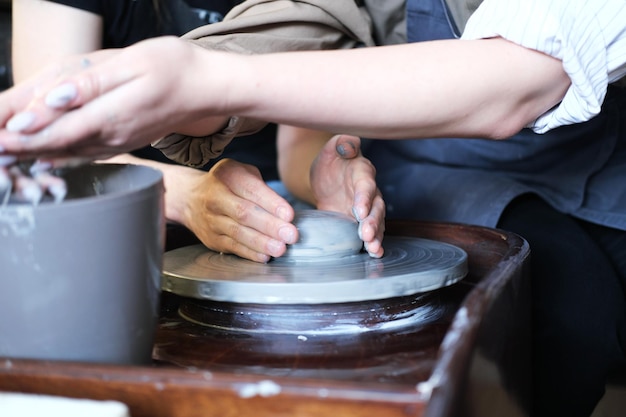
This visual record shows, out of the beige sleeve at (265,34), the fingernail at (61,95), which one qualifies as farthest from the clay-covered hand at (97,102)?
the beige sleeve at (265,34)

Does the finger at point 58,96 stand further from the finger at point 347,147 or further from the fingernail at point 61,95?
the finger at point 347,147

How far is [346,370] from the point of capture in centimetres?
59

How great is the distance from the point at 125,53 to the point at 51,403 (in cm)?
27

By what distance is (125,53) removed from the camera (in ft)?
1.74

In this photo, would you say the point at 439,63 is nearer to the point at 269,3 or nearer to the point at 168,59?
the point at 168,59

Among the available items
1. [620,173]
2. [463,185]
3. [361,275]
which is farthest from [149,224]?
[620,173]

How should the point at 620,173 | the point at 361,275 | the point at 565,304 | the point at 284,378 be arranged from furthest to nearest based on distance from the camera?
Result: the point at 620,173 < the point at 565,304 < the point at 361,275 < the point at 284,378

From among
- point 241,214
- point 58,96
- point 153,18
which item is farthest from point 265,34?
point 58,96

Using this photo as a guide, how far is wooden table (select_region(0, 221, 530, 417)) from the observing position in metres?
0.43

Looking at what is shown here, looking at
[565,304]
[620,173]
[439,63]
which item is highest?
[439,63]

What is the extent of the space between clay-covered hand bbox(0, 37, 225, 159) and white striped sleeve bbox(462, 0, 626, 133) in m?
0.38

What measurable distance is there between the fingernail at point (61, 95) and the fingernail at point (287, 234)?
1.07 ft

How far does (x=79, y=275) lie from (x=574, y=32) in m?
0.58

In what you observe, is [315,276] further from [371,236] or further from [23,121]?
[23,121]
